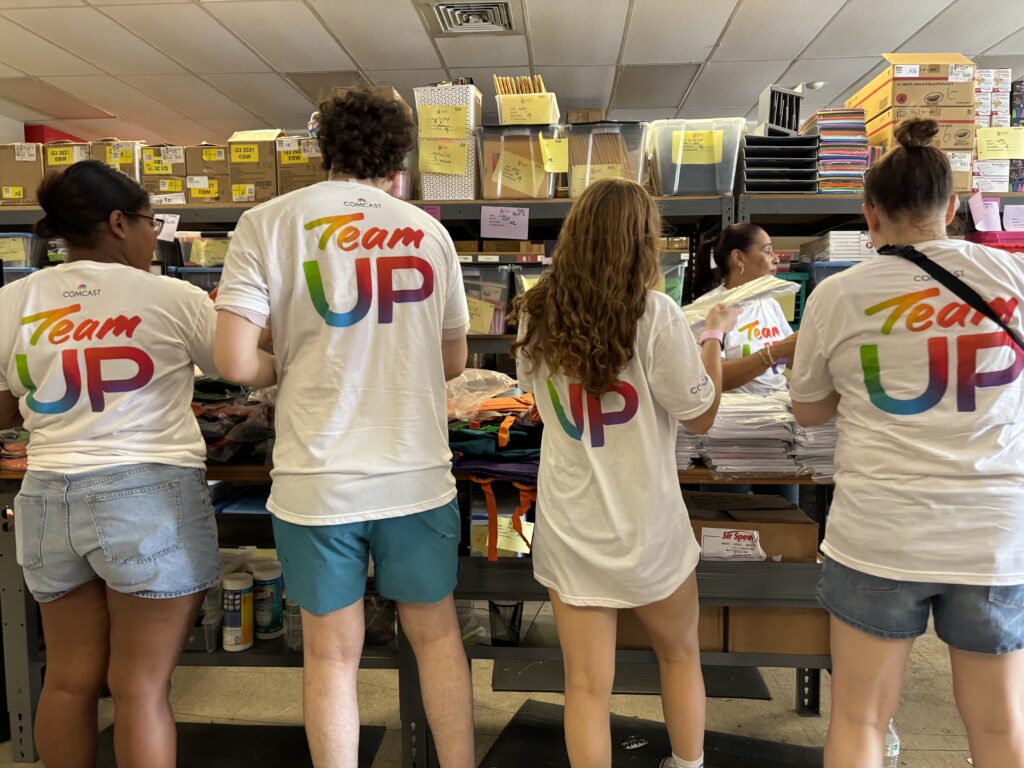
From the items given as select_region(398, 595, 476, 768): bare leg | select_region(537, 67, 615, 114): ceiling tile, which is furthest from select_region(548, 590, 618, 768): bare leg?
select_region(537, 67, 615, 114): ceiling tile

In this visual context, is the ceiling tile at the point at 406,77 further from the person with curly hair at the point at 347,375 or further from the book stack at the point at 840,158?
the person with curly hair at the point at 347,375

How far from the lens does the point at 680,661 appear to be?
149 cm

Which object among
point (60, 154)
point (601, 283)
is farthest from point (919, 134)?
point (60, 154)

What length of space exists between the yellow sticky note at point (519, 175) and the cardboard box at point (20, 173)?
1718 mm

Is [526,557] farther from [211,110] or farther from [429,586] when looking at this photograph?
[211,110]

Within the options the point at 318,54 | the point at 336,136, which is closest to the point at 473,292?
the point at 336,136

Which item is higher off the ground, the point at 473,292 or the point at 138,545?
the point at 473,292

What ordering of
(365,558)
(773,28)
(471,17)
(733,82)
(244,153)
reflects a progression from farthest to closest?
(733,82), (773,28), (471,17), (244,153), (365,558)

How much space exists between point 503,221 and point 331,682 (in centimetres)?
A: 151

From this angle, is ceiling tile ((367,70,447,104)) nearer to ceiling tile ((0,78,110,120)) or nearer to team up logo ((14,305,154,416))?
ceiling tile ((0,78,110,120))

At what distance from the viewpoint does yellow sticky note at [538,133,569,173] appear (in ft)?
7.57

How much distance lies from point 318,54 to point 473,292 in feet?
11.0

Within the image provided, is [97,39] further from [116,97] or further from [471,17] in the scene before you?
[471,17]

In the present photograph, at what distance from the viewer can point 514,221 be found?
2.31 m
